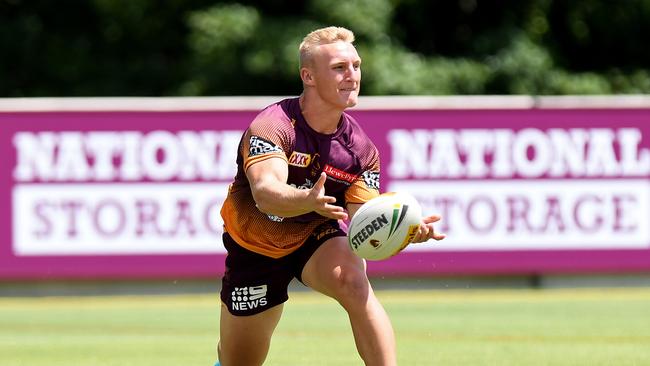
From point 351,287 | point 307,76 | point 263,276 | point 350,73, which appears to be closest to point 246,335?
point 263,276

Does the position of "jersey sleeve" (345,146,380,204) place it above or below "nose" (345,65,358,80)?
below

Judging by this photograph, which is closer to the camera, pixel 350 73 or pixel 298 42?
pixel 350 73

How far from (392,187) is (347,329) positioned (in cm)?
416

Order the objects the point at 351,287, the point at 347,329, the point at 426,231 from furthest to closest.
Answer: the point at 347,329 → the point at 351,287 → the point at 426,231

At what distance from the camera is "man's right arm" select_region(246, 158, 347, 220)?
7.20 meters

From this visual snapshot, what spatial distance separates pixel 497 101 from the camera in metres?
18.3

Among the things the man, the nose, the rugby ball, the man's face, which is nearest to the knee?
the man

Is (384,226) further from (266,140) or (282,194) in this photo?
(266,140)

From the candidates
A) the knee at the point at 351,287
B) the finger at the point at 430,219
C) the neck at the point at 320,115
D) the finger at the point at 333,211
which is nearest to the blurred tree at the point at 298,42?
the neck at the point at 320,115

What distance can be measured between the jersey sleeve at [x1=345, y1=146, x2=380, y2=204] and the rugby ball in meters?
0.58

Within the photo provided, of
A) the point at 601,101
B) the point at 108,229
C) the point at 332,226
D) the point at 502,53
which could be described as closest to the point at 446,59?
the point at 502,53

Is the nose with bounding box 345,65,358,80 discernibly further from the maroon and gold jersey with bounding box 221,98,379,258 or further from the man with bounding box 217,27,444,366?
the maroon and gold jersey with bounding box 221,98,379,258

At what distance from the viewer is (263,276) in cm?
839

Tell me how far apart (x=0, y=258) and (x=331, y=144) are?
10352 millimetres
